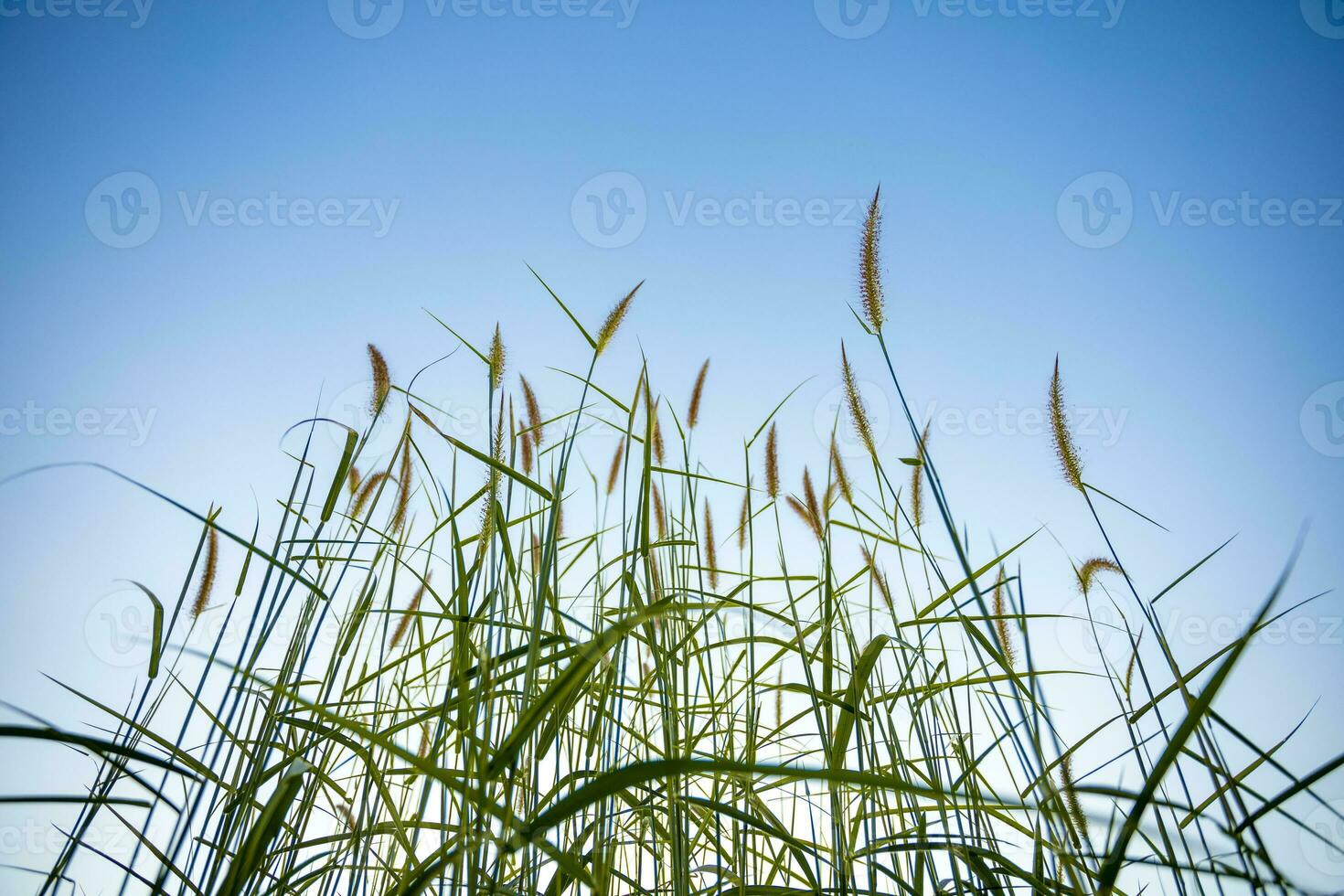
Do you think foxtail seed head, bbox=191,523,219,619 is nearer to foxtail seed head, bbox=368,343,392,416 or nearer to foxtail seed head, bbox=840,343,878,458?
foxtail seed head, bbox=368,343,392,416

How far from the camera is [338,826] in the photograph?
1219 mm

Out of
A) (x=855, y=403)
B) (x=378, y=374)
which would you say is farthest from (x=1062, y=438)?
(x=378, y=374)

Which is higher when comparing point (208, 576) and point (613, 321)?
point (613, 321)

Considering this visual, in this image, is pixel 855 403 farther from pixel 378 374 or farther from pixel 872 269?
pixel 378 374

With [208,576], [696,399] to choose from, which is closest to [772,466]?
[696,399]

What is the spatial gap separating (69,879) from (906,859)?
0.99m

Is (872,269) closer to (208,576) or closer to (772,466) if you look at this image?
(772,466)

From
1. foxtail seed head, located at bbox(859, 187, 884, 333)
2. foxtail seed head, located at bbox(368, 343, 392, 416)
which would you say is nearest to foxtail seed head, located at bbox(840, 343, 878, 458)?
foxtail seed head, located at bbox(859, 187, 884, 333)

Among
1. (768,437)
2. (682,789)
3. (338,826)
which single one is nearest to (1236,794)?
(682,789)

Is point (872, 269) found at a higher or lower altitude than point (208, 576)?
higher

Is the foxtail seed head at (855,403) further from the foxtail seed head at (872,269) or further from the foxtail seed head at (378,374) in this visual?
the foxtail seed head at (378,374)

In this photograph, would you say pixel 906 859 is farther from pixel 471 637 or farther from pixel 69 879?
pixel 69 879

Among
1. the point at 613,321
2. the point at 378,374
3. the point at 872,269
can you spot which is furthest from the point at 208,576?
the point at 872,269

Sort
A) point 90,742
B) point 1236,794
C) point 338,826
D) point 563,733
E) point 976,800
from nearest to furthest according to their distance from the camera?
1. point 90,742
2. point 1236,794
3. point 976,800
4. point 563,733
5. point 338,826
